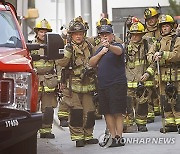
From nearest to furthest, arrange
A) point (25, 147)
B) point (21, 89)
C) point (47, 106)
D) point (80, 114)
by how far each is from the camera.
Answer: point (21, 89), point (25, 147), point (80, 114), point (47, 106)

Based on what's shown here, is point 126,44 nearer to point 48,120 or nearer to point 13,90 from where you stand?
point 48,120

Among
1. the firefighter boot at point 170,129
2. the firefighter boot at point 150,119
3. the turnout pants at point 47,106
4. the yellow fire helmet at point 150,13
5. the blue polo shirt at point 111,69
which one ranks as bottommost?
the firefighter boot at point 150,119

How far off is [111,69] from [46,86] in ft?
5.14

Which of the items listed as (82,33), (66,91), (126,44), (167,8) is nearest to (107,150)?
(66,91)

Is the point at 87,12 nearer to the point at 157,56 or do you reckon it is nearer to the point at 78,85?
the point at 157,56

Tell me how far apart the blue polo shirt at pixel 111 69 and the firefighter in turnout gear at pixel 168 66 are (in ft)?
3.39

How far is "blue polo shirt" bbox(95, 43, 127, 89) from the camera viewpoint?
8.12 meters

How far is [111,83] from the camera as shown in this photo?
8125 mm

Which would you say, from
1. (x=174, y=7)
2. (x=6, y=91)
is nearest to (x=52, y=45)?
(x=6, y=91)

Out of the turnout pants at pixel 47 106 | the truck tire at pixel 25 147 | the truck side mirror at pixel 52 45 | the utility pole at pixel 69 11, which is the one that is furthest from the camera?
the utility pole at pixel 69 11

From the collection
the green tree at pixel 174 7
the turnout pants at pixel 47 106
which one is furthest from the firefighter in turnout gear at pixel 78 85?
the green tree at pixel 174 7

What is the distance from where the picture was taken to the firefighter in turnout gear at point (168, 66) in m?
9.08

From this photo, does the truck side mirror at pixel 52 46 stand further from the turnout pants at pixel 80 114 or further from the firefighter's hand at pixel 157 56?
the firefighter's hand at pixel 157 56

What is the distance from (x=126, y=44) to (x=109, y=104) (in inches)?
80.8
